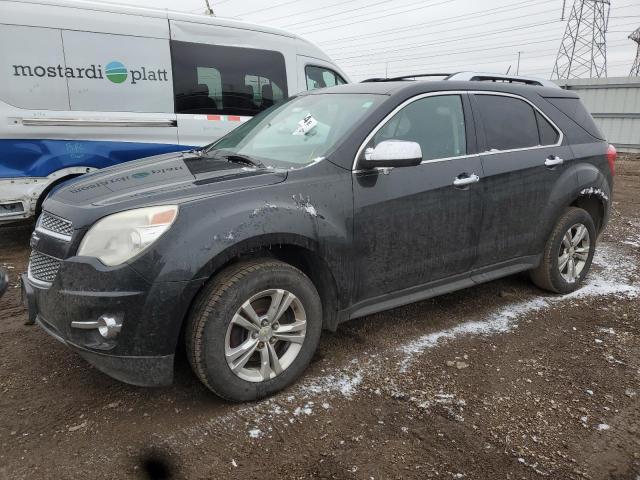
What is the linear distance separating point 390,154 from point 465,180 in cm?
75

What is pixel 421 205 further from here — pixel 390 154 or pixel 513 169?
pixel 513 169

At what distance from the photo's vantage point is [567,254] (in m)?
4.34

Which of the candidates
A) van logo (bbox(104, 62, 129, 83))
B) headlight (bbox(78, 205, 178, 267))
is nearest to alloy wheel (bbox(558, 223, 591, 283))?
headlight (bbox(78, 205, 178, 267))

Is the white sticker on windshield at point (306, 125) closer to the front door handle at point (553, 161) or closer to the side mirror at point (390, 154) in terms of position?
the side mirror at point (390, 154)

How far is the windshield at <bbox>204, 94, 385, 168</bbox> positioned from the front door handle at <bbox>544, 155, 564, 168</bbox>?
1.56 metres

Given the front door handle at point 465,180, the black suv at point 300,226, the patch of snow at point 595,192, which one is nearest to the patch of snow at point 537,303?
the black suv at point 300,226

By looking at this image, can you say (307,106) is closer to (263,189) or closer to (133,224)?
(263,189)

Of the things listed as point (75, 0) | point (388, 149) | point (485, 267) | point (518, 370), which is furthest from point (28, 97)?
point (518, 370)

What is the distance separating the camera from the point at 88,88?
5.38 meters

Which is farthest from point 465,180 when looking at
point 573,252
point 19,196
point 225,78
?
point 19,196

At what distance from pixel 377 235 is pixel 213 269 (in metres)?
1.04

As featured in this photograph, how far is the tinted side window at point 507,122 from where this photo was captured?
370cm

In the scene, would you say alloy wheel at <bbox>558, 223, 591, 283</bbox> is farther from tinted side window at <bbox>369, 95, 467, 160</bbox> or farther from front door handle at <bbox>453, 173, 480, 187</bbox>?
tinted side window at <bbox>369, 95, 467, 160</bbox>

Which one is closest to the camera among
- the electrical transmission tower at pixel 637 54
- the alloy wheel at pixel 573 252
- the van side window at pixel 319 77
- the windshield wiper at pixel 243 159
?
the windshield wiper at pixel 243 159
